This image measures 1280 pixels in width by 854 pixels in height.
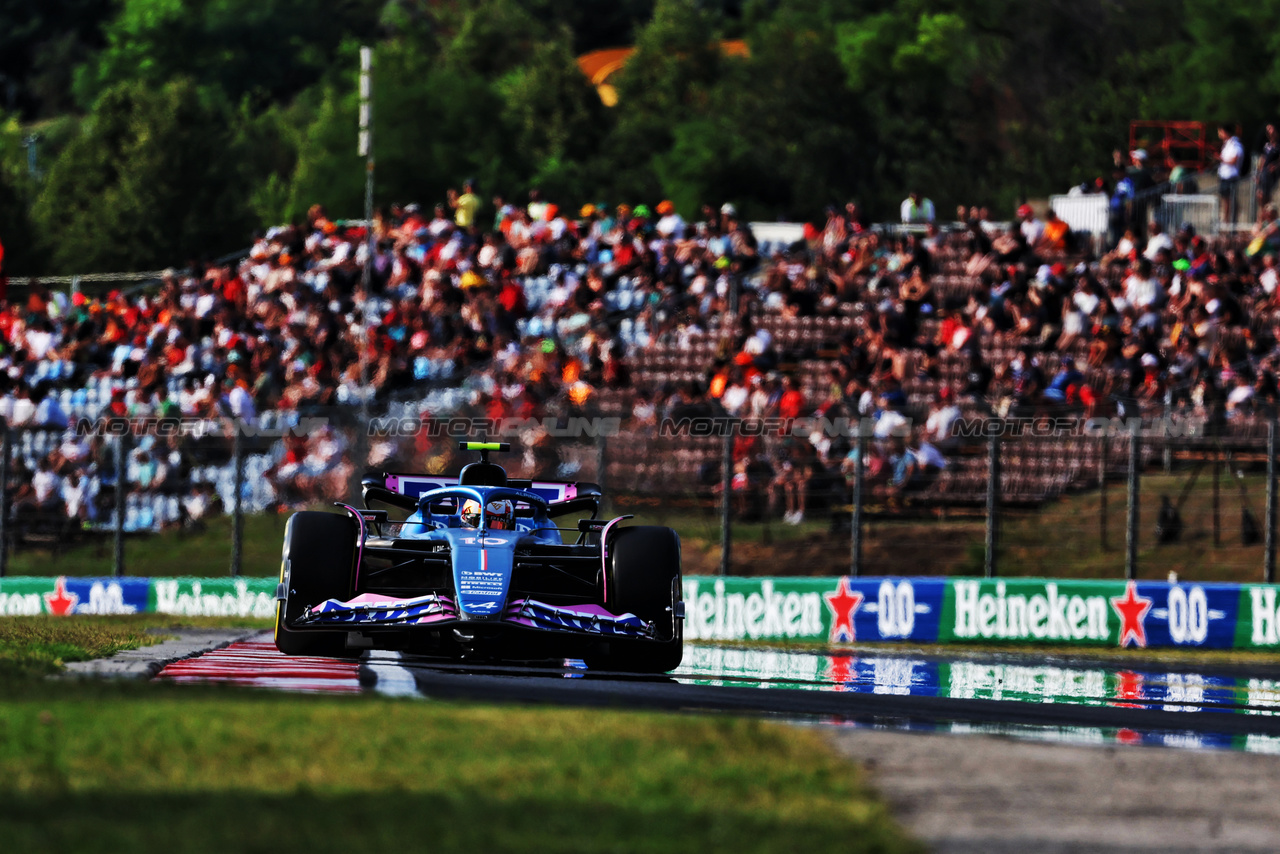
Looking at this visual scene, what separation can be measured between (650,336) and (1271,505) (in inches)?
379

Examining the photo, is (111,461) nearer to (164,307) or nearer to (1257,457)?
(164,307)

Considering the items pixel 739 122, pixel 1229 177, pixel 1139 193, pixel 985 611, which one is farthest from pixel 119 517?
pixel 739 122

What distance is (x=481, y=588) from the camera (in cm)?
1127

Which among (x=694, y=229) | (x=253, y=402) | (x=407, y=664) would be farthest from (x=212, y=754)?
(x=694, y=229)

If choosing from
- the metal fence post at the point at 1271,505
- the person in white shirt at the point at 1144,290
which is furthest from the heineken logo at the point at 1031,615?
the person in white shirt at the point at 1144,290

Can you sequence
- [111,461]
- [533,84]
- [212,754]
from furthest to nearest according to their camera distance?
[533,84] → [111,461] → [212,754]

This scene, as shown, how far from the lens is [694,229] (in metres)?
29.0

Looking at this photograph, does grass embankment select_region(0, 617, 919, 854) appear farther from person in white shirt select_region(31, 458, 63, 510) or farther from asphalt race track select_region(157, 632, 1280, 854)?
person in white shirt select_region(31, 458, 63, 510)

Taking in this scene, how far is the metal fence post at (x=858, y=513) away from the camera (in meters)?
19.1

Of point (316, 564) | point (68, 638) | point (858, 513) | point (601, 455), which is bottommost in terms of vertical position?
point (68, 638)

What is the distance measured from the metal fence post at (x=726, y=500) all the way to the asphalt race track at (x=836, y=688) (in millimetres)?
4852

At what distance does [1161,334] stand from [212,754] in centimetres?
1770

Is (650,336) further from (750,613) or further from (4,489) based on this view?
(4,489)

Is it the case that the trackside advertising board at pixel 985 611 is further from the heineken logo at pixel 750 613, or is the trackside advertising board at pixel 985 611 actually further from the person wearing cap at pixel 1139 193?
the person wearing cap at pixel 1139 193
